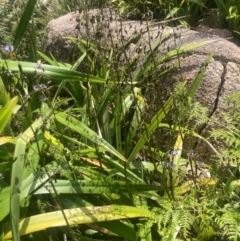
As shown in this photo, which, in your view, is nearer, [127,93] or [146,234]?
[146,234]

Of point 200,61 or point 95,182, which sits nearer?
point 95,182

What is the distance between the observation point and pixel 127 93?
2604 millimetres

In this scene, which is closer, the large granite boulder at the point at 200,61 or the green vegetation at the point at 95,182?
the green vegetation at the point at 95,182

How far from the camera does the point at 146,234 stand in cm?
176

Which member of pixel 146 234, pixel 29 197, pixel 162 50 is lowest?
pixel 146 234

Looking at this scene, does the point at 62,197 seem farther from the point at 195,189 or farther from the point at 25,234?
the point at 195,189

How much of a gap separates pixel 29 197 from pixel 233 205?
29.0 inches

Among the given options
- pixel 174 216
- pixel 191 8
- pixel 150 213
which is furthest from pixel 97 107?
pixel 191 8

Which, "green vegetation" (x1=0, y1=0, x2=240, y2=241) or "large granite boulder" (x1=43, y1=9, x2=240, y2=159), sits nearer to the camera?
"green vegetation" (x1=0, y1=0, x2=240, y2=241)

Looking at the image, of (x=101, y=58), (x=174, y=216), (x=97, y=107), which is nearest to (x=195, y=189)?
(x=174, y=216)

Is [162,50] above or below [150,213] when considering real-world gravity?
above

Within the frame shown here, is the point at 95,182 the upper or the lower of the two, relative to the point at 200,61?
lower

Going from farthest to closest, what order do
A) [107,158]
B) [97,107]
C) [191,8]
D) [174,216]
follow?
[191,8] → [97,107] → [107,158] → [174,216]

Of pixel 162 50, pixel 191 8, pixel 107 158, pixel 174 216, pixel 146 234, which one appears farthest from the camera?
pixel 191 8
